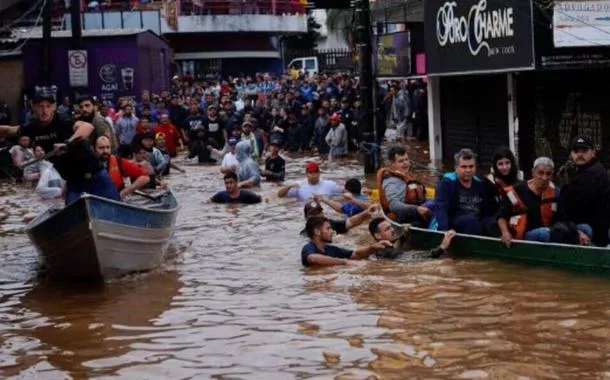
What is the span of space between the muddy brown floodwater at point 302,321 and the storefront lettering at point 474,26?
5972 millimetres

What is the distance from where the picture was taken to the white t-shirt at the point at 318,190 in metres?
18.2

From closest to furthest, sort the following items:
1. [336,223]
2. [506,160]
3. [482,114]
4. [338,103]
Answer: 1. [506,160]
2. [336,223]
3. [482,114]
4. [338,103]

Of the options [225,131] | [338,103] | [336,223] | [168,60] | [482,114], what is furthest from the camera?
[168,60]

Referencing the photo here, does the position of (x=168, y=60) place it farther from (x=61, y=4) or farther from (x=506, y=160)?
(x=506, y=160)

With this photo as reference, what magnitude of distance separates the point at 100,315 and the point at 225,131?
2108 centimetres

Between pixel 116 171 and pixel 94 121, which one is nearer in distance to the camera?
pixel 116 171

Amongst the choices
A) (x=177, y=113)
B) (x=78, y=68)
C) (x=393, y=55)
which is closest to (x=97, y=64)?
(x=78, y=68)

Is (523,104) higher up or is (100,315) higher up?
(523,104)

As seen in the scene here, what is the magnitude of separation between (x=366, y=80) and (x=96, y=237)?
12212 mm

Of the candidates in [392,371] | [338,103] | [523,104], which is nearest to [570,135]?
[523,104]

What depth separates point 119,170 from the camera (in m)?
14.0

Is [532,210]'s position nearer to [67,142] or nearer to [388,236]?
[388,236]

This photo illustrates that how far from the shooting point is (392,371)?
8.48 m

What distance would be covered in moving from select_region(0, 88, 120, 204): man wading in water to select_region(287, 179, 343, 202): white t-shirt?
19.1 feet
